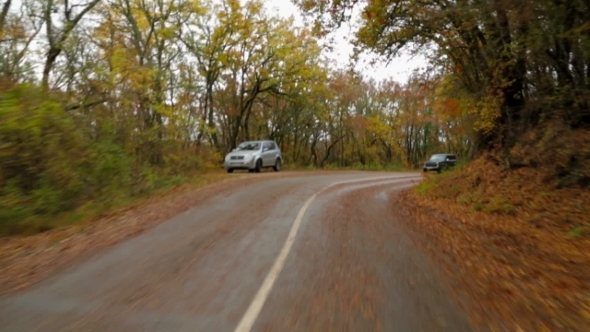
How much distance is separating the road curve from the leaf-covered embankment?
25.3 inches

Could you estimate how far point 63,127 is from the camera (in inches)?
501

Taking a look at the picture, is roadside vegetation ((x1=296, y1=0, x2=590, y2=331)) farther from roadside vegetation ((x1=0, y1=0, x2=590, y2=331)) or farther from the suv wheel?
the suv wheel

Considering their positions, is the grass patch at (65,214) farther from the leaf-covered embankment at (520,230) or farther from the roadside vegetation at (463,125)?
the leaf-covered embankment at (520,230)

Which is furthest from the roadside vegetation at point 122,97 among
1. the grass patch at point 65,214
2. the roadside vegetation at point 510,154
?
the roadside vegetation at point 510,154

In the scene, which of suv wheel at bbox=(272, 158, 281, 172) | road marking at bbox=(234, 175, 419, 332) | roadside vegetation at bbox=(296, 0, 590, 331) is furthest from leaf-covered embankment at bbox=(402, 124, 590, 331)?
suv wheel at bbox=(272, 158, 281, 172)

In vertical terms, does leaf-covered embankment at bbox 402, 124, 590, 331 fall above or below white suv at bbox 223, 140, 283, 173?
below

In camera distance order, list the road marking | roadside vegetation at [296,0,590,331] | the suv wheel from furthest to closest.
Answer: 1. the suv wheel
2. roadside vegetation at [296,0,590,331]
3. the road marking

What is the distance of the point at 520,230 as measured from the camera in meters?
10.7

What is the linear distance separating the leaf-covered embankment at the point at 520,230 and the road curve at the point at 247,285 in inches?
25.3

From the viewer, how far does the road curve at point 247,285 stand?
17.0ft

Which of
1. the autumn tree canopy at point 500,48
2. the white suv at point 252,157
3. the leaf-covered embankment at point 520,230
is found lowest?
the leaf-covered embankment at point 520,230

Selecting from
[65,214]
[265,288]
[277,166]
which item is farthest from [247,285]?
[277,166]

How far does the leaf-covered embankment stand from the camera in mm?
5797

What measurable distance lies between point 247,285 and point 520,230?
22.3 ft
